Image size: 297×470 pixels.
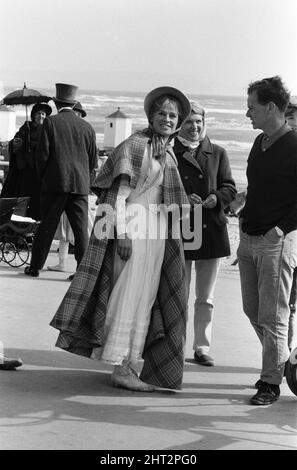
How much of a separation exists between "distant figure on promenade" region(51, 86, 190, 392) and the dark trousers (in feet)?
13.1

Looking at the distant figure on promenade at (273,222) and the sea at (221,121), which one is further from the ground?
the distant figure on promenade at (273,222)

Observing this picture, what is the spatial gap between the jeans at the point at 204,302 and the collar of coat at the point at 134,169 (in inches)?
35.9

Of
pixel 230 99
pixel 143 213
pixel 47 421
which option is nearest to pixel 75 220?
pixel 143 213

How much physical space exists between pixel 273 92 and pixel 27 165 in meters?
6.46

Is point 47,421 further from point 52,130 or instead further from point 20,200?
point 20,200

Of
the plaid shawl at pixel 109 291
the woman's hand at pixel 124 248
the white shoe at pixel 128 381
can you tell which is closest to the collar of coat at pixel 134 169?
the plaid shawl at pixel 109 291

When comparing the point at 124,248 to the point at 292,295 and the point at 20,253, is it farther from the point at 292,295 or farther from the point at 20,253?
the point at 20,253

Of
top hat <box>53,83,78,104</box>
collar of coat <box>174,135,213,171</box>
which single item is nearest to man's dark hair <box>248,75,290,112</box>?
collar of coat <box>174,135,213,171</box>

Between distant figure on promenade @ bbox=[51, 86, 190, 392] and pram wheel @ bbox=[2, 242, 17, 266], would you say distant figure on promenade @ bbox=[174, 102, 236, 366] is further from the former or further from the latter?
pram wheel @ bbox=[2, 242, 17, 266]

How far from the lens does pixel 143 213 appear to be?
20.5 feet

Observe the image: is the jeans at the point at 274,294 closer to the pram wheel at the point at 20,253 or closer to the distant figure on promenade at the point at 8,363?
the distant figure on promenade at the point at 8,363

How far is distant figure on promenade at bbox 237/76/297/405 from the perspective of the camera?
19.8ft

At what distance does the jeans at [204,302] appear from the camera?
23.4 ft
